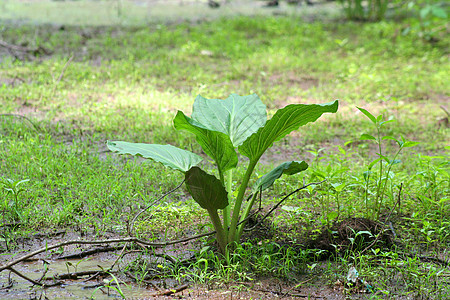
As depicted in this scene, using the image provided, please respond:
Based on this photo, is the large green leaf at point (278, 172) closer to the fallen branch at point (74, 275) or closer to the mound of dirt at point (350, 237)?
the mound of dirt at point (350, 237)

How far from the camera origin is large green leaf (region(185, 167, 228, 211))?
238 cm

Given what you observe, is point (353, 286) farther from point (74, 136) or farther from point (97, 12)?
point (97, 12)

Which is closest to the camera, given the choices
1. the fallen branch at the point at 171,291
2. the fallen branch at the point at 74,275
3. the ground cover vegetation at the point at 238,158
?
the fallen branch at the point at 171,291

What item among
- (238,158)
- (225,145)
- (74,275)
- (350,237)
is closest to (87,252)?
(74,275)

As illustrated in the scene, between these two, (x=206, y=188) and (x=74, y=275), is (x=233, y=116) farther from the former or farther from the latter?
(x=74, y=275)

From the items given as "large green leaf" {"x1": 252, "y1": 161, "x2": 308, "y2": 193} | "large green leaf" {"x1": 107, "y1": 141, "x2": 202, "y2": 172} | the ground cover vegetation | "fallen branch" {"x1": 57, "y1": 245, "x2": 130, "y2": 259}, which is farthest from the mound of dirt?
"fallen branch" {"x1": 57, "y1": 245, "x2": 130, "y2": 259}

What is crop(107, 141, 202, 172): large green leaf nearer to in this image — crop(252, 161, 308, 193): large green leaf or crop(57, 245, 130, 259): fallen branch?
crop(252, 161, 308, 193): large green leaf

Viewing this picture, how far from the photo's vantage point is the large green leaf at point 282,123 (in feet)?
7.95

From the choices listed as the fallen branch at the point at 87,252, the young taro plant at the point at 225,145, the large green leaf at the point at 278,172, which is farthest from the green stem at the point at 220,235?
the fallen branch at the point at 87,252

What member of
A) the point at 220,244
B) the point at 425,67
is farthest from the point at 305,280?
the point at 425,67

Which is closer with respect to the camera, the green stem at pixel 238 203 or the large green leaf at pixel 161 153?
the large green leaf at pixel 161 153

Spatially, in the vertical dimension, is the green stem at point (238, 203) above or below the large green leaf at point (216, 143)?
below

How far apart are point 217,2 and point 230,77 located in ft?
17.8

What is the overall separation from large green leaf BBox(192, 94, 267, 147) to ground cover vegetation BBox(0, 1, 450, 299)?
0.04 metres
